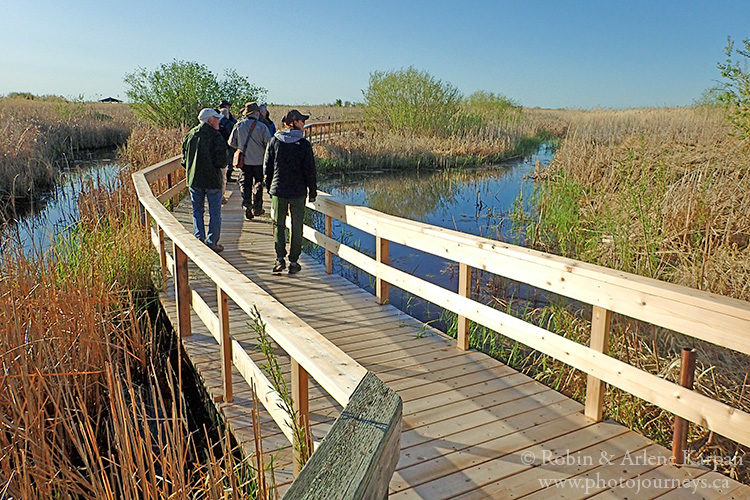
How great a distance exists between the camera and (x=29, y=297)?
146 inches

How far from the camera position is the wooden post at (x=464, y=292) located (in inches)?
164

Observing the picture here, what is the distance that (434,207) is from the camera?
1291cm

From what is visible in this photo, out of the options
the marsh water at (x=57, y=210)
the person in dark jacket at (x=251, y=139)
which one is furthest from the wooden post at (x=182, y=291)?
the person in dark jacket at (x=251, y=139)

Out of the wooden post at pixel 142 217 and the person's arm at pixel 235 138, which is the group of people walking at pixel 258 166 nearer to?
the person's arm at pixel 235 138

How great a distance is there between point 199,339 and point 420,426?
2105mm

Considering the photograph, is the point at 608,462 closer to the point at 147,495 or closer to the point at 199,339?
the point at 147,495

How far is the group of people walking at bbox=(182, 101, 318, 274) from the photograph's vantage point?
5.89 meters

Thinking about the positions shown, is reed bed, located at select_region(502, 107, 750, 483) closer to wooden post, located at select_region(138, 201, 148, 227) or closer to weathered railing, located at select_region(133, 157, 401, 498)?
weathered railing, located at select_region(133, 157, 401, 498)

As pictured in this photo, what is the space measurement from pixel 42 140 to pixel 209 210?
12.2 metres

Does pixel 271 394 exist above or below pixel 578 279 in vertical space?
below

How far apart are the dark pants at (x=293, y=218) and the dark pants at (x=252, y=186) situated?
233cm

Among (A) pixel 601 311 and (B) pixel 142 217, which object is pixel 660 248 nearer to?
(A) pixel 601 311

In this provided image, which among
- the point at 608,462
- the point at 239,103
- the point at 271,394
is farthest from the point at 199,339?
the point at 239,103

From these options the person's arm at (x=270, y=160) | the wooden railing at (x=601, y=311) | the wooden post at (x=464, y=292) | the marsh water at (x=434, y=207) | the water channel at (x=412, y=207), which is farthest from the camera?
the marsh water at (x=434, y=207)
